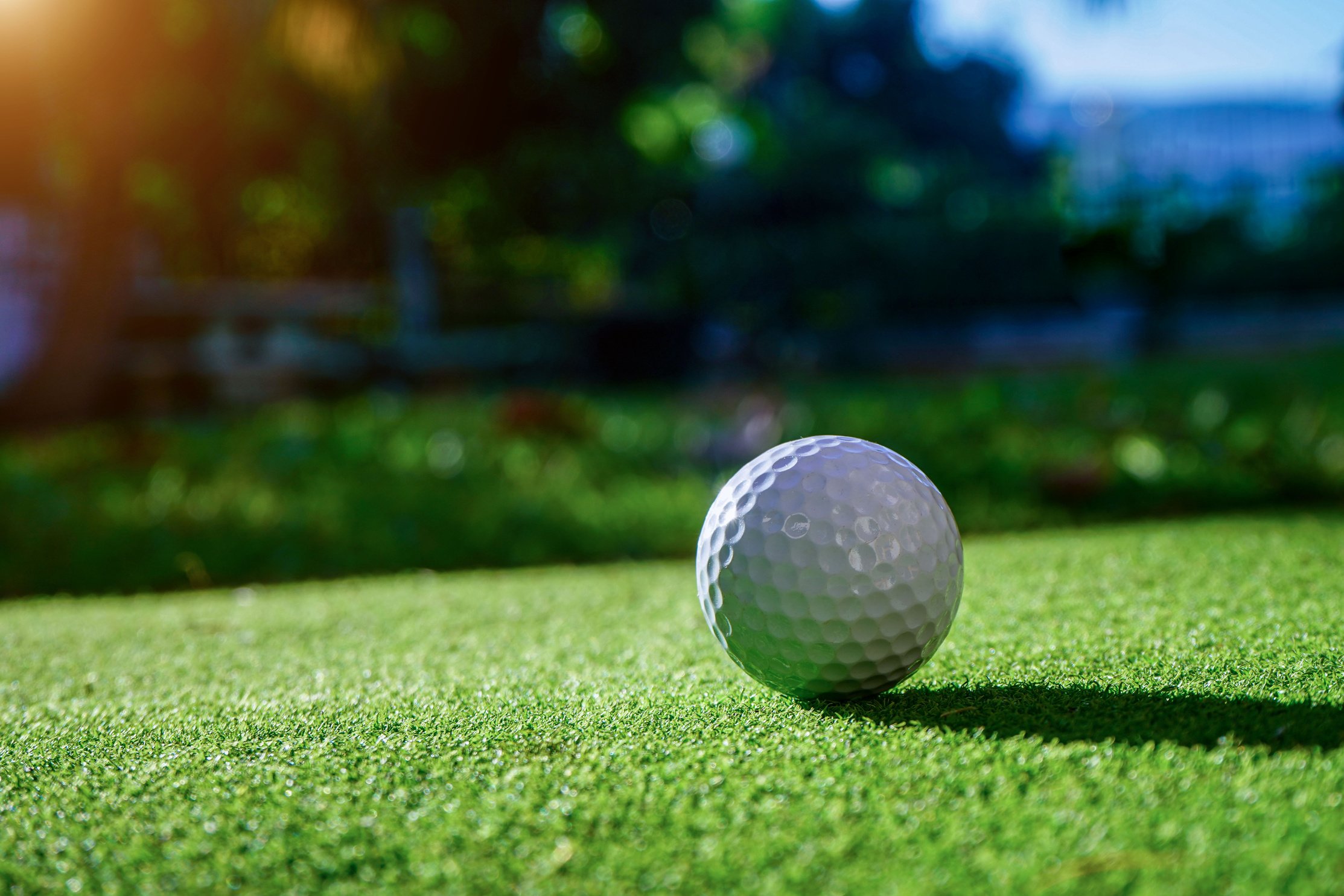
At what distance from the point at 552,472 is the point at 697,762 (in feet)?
15.1

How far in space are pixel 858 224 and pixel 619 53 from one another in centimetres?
875

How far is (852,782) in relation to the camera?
1679 millimetres

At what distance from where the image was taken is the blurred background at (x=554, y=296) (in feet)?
18.5

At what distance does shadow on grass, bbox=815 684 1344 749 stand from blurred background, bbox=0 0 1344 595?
312 centimetres

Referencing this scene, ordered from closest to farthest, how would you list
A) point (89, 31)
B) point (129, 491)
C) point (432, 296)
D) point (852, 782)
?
1. point (852, 782)
2. point (129, 491)
3. point (89, 31)
4. point (432, 296)

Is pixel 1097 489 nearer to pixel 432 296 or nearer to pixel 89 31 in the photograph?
pixel 89 31

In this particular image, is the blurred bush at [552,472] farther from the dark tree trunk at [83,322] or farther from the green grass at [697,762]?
the green grass at [697,762]

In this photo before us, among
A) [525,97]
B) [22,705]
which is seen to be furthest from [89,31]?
[22,705]

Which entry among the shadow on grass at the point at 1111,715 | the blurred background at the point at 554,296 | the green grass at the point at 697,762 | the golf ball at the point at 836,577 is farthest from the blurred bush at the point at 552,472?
the shadow on grass at the point at 1111,715

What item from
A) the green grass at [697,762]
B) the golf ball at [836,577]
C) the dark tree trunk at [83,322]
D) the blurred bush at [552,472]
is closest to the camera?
the green grass at [697,762]

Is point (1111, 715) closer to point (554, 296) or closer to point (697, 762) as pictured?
point (697, 762)

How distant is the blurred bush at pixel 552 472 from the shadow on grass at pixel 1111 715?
10.1 ft

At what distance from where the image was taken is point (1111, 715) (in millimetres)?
1917

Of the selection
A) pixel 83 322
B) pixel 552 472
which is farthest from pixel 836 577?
pixel 83 322
